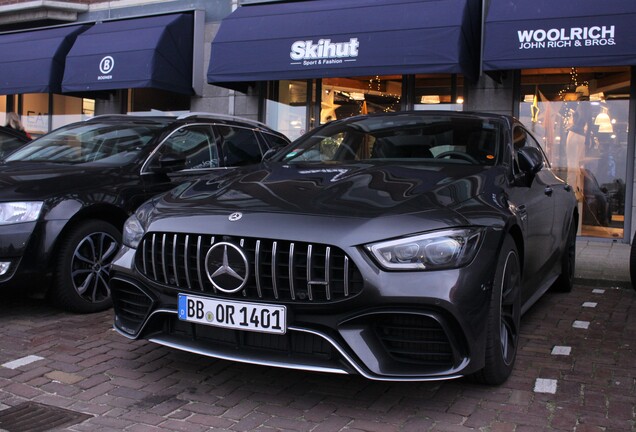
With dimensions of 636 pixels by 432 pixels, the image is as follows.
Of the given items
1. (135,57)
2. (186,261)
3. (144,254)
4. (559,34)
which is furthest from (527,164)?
(135,57)

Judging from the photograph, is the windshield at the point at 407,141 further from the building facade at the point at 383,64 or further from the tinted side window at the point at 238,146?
the building facade at the point at 383,64

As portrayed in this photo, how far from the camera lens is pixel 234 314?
294cm

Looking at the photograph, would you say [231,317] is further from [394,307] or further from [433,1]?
[433,1]

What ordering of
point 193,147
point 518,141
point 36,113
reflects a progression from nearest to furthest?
point 518,141 → point 193,147 → point 36,113

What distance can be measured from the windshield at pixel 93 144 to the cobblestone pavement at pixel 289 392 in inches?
63.5

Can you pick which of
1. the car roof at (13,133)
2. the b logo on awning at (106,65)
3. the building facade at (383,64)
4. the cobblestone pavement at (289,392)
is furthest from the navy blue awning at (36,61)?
the cobblestone pavement at (289,392)

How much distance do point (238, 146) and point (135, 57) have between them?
5.66m

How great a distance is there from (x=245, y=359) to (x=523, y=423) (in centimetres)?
131

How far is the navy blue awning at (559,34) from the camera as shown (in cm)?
800

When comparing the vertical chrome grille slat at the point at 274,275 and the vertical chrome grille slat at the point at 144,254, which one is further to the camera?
the vertical chrome grille slat at the point at 144,254

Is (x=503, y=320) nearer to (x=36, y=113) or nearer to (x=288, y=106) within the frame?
(x=288, y=106)

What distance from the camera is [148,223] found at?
11.0 ft

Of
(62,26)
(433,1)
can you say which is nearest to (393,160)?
(433,1)

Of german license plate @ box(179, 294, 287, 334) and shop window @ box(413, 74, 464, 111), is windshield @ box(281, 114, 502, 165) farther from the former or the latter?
shop window @ box(413, 74, 464, 111)
